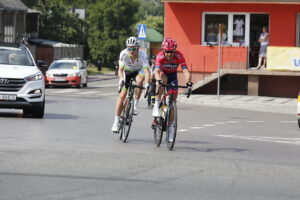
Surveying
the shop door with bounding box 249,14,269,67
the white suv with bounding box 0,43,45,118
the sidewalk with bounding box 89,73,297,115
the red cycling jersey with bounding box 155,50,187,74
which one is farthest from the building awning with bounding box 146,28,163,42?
the red cycling jersey with bounding box 155,50,187,74

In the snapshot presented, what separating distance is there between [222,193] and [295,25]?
28.2m

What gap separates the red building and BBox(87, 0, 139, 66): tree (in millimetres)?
50770

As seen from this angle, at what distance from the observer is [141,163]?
12000mm

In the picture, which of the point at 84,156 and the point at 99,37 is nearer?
the point at 84,156

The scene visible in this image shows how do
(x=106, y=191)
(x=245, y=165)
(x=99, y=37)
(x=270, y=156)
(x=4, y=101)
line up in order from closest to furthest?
1. (x=106, y=191)
2. (x=245, y=165)
3. (x=270, y=156)
4. (x=4, y=101)
5. (x=99, y=37)

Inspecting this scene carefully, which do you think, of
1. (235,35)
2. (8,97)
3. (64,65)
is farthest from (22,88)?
(64,65)

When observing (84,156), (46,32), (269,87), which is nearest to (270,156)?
(84,156)

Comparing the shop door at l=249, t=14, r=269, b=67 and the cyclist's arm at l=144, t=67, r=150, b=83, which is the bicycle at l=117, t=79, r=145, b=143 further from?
the shop door at l=249, t=14, r=269, b=67

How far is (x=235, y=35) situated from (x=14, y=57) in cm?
1786

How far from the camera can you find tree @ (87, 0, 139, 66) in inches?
3541

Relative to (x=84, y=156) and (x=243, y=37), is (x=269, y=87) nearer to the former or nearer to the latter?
(x=243, y=37)

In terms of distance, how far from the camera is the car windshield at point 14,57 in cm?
2133

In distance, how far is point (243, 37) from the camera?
37.9 metres

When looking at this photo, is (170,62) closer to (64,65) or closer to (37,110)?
(37,110)
